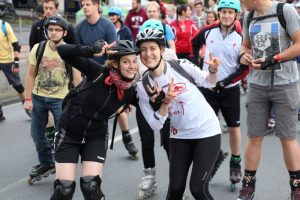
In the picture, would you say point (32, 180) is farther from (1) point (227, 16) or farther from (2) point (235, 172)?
(1) point (227, 16)

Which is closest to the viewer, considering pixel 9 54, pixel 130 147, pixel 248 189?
pixel 248 189

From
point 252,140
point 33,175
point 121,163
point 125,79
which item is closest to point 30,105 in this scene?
point 33,175

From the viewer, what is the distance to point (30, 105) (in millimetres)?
5789

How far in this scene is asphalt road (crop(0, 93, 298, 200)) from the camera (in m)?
5.60

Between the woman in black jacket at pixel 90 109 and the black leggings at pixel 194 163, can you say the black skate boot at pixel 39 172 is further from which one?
the black leggings at pixel 194 163

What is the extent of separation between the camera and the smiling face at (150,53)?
418 cm

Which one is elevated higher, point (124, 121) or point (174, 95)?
point (174, 95)

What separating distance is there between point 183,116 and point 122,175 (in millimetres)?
2193

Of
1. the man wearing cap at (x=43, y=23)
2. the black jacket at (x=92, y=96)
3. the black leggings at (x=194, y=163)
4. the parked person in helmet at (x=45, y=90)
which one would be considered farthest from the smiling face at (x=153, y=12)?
the black leggings at (x=194, y=163)

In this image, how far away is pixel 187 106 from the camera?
427 centimetres

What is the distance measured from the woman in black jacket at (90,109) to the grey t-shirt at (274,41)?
1.30 meters

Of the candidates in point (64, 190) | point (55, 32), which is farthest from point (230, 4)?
point (64, 190)

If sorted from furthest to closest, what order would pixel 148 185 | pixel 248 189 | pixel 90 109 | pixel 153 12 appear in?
pixel 153 12, pixel 148 185, pixel 248 189, pixel 90 109

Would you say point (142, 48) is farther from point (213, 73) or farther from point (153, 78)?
point (213, 73)
